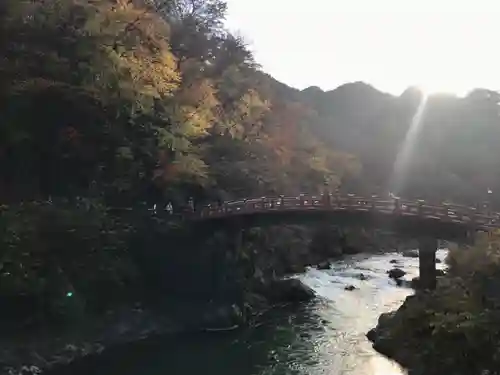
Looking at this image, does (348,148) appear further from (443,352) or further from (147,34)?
(443,352)

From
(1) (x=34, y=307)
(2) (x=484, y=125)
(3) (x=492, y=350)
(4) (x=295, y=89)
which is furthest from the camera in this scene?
(4) (x=295, y=89)

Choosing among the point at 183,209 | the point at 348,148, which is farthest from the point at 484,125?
the point at 183,209

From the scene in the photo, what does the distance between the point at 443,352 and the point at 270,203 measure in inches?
667

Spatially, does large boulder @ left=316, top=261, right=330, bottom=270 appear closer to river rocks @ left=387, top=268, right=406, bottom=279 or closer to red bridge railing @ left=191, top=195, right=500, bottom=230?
river rocks @ left=387, top=268, right=406, bottom=279

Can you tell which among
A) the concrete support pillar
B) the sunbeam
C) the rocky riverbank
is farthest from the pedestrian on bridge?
the sunbeam

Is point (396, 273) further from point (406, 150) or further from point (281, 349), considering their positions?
point (406, 150)

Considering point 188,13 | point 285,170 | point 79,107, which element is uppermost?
point 188,13

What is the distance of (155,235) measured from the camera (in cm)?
3142

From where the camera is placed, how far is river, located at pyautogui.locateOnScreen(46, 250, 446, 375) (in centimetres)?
2383

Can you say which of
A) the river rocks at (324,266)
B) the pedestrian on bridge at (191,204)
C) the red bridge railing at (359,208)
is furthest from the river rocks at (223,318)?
the river rocks at (324,266)

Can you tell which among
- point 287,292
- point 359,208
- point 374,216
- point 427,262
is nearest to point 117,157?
point 359,208

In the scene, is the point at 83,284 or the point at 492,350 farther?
the point at 83,284

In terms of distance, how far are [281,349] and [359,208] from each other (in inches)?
297

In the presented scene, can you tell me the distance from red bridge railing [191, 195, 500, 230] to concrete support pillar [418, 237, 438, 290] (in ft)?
4.58
